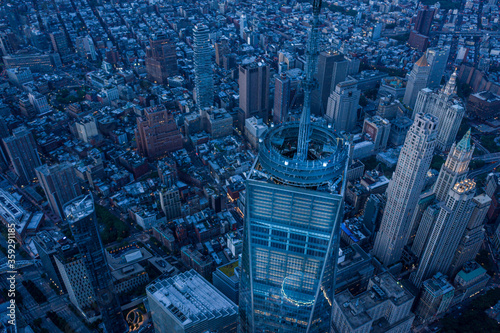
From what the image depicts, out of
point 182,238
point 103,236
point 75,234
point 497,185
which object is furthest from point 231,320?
point 497,185

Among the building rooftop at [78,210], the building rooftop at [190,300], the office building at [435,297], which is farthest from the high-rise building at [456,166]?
the building rooftop at [78,210]

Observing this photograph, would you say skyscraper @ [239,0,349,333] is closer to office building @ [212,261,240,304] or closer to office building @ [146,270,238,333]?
office building @ [146,270,238,333]

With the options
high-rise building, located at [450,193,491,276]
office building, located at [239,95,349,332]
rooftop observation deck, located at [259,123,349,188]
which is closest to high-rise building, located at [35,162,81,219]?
office building, located at [239,95,349,332]

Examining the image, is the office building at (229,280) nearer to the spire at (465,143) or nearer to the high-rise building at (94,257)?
the high-rise building at (94,257)

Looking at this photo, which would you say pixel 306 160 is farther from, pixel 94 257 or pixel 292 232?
pixel 94 257

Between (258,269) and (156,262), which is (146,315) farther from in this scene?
(258,269)

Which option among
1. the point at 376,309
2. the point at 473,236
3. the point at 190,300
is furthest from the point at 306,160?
the point at 473,236
